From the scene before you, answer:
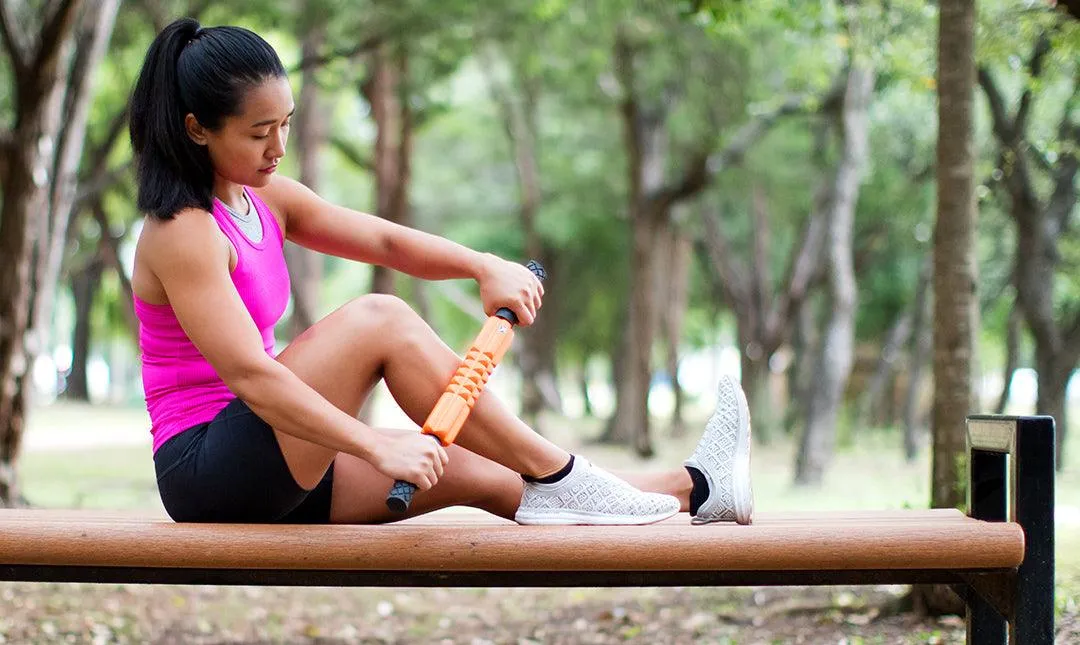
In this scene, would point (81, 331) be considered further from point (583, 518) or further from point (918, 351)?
point (583, 518)

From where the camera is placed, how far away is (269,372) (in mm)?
2721

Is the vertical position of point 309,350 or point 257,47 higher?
point 257,47

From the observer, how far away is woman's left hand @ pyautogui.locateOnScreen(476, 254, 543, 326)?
2990 mm

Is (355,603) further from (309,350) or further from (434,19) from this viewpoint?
(434,19)

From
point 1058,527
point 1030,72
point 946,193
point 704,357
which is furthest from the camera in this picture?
point 704,357

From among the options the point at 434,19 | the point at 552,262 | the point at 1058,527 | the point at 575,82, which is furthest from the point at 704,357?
the point at 1058,527

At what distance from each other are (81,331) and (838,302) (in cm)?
2483

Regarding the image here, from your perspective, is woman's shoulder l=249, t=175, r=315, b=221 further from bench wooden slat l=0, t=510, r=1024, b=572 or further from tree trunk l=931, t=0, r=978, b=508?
tree trunk l=931, t=0, r=978, b=508

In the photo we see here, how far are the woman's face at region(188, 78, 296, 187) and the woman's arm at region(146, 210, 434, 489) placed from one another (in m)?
A: 0.20

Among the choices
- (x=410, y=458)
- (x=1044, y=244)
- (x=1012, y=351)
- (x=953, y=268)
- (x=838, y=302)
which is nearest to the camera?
(x=410, y=458)

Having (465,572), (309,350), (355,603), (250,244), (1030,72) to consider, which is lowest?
(355,603)

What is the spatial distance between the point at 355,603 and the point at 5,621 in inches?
72.1

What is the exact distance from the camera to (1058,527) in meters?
7.18

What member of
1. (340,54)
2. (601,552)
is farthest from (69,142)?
(601,552)
